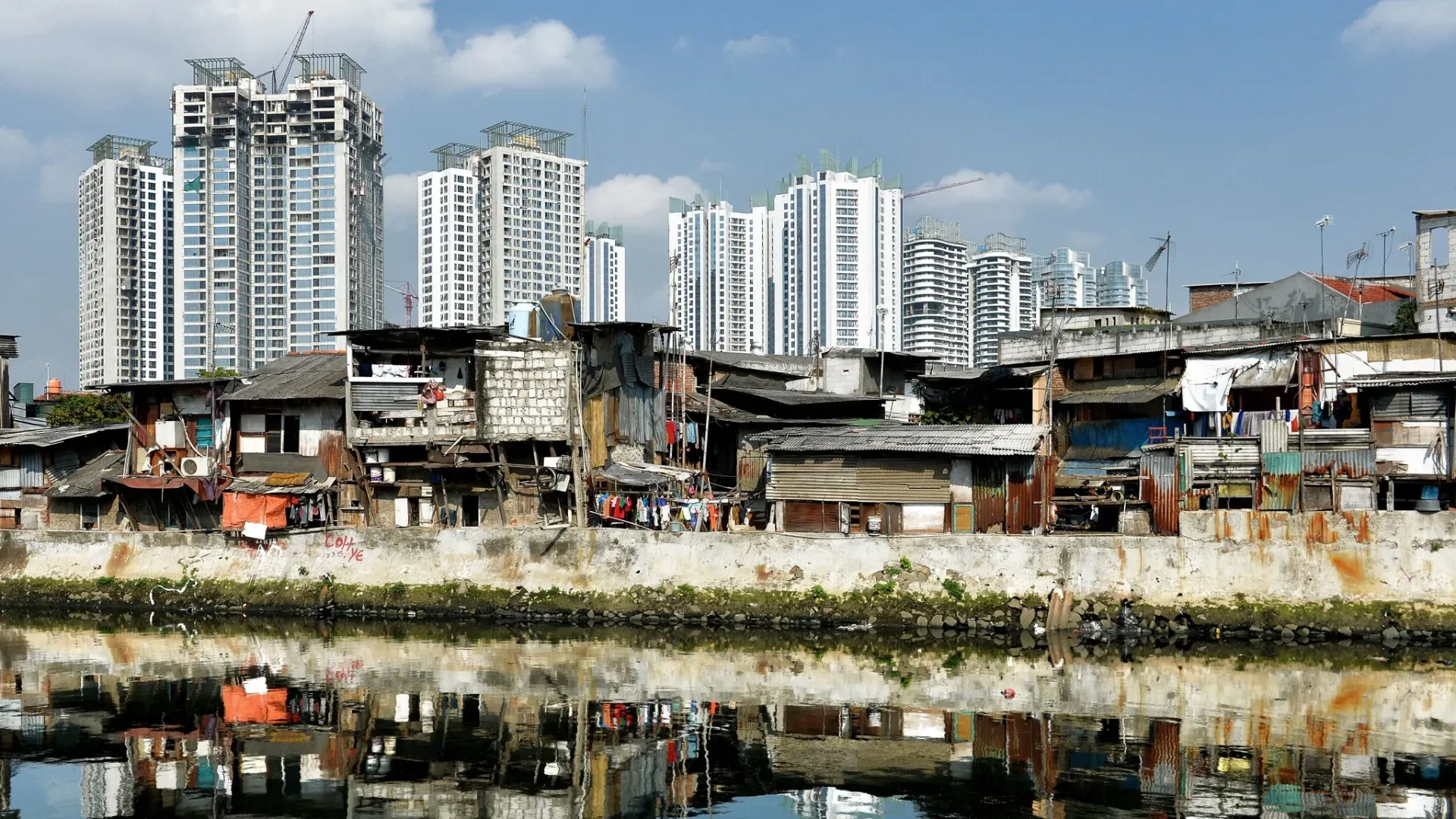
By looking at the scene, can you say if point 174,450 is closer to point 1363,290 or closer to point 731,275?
point 1363,290

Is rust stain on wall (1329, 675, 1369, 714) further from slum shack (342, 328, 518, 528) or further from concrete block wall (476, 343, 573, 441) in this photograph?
slum shack (342, 328, 518, 528)

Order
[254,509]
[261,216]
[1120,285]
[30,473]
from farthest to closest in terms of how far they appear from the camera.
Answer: [1120,285] < [261,216] < [30,473] < [254,509]

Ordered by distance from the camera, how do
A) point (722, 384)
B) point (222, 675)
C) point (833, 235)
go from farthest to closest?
point (833, 235) < point (722, 384) < point (222, 675)

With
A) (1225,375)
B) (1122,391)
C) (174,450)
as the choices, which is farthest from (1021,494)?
(174,450)

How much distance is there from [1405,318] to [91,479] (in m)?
53.3

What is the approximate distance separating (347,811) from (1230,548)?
85.7ft

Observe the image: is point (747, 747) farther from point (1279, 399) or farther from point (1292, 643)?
point (1279, 399)

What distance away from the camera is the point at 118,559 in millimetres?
44562

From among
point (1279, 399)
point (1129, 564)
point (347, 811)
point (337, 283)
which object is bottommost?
point (347, 811)

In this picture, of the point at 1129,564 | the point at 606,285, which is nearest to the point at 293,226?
the point at 606,285

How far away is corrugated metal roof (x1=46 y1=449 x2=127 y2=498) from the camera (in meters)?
48.2

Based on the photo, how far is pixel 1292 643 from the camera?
35.4 meters

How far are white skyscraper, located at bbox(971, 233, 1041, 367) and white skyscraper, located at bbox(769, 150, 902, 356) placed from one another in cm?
979

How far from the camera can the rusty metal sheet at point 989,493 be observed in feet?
135
